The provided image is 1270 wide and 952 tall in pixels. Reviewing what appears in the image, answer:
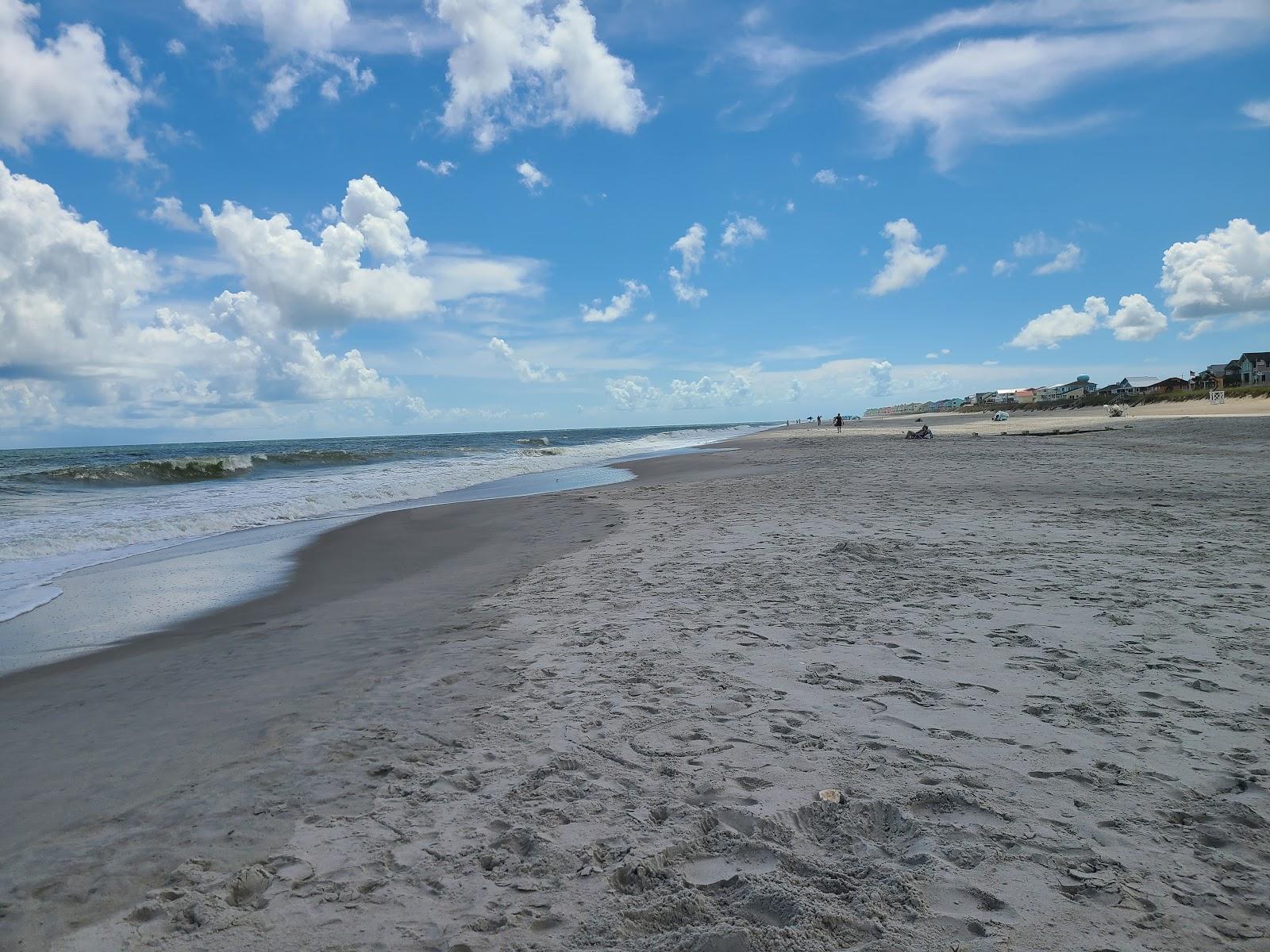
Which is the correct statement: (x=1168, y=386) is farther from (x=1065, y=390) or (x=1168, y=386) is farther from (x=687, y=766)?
(x=687, y=766)

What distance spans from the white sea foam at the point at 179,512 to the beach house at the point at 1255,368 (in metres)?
92.2

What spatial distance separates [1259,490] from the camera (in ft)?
38.3

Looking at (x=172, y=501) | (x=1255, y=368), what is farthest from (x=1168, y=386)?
(x=172, y=501)

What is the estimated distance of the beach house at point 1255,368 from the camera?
81500 millimetres

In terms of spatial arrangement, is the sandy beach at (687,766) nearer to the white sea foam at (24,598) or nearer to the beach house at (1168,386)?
the white sea foam at (24,598)

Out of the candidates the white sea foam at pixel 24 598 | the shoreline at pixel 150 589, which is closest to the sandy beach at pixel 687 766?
the shoreline at pixel 150 589

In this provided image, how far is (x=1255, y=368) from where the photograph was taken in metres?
82.6

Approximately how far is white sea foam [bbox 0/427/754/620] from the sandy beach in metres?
5.81

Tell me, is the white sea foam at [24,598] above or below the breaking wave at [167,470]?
below

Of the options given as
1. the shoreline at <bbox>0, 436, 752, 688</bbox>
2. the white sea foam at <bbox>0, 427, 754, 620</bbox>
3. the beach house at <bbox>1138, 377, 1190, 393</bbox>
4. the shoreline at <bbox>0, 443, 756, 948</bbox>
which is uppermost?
the beach house at <bbox>1138, 377, 1190, 393</bbox>

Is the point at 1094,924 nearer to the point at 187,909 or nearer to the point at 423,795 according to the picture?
the point at 423,795

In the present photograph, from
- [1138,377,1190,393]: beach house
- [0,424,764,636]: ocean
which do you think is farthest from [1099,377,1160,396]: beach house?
[0,424,764,636]: ocean

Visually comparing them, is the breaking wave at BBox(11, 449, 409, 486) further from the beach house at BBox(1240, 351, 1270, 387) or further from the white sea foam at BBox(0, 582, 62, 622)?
the beach house at BBox(1240, 351, 1270, 387)

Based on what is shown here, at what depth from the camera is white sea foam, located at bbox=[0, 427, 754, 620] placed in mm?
11930
